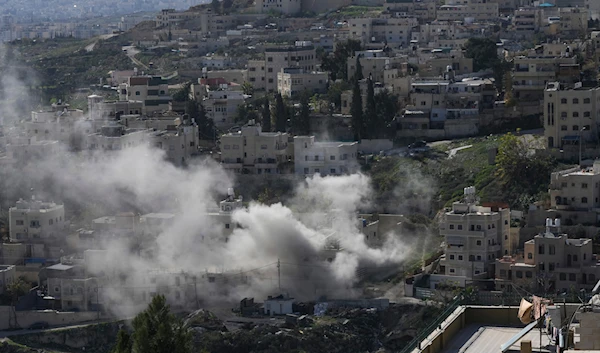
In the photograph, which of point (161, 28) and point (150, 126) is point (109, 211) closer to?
point (150, 126)

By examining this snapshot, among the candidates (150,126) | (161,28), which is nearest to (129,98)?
(150,126)

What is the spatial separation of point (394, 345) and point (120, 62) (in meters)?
28.8

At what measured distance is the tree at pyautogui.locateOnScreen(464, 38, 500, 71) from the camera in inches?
1591

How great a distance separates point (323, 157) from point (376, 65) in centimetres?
601

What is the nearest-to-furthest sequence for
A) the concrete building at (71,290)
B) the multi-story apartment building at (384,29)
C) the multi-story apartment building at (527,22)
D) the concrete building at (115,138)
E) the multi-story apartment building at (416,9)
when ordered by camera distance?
the concrete building at (71,290) < the concrete building at (115,138) < the multi-story apartment building at (527,22) < the multi-story apartment building at (384,29) < the multi-story apartment building at (416,9)

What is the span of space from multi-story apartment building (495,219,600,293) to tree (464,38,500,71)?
13326mm

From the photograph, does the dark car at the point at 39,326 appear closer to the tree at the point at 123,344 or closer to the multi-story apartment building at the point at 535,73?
the multi-story apartment building at the point at 535,73

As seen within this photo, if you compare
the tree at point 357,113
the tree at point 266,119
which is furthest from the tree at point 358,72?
the tree at point 266,119

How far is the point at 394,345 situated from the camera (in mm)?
27031

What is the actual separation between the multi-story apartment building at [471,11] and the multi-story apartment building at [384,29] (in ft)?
6.38

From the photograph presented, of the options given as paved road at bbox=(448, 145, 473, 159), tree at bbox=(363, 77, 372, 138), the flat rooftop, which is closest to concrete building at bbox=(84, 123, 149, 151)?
tree at bbox=(363, 77, 372, 138)

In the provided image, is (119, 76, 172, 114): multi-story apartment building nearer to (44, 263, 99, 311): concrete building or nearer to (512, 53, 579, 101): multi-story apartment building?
(512, 53, 579, 101): multi-story apartment building

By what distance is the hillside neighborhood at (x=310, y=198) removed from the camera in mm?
28078

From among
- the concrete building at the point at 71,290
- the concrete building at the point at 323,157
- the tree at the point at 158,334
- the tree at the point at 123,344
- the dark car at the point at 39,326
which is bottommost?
the dark car at the point at 39,326
